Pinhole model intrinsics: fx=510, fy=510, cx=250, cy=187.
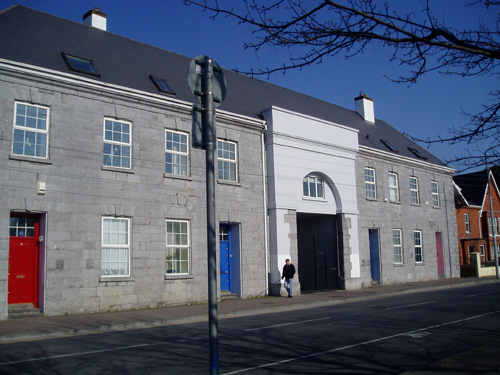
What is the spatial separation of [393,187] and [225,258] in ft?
45.4

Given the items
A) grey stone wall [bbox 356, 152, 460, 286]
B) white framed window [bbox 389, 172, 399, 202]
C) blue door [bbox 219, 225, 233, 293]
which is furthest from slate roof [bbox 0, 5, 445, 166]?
white framed window [bbox 389, 172, 399, 202]

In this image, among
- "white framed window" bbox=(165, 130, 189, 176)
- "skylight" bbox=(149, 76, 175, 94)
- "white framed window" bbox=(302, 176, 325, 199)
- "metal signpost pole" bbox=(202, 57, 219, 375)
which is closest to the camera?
"metal signpost pole" bbox=(202, 57, 219, 375)

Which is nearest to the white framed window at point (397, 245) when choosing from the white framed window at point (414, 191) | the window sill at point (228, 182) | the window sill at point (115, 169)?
the white framed window at point (414, 191)

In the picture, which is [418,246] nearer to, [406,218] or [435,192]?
[406,218]

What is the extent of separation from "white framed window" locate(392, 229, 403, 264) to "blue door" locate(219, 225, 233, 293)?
12.5m

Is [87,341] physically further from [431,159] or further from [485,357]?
[431,159]

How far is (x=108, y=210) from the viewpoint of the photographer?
55.8 feet

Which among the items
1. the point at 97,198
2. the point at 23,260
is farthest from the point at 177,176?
the point at 23,260

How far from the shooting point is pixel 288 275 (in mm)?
21016

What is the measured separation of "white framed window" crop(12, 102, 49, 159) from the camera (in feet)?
50.2

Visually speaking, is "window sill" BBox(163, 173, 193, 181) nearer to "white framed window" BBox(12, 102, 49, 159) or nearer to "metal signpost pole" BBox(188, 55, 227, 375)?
"white framed window" BBox(12, 102, 49, 159)

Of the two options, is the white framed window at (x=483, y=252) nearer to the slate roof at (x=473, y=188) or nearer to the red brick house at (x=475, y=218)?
the red brick house at (x=475, y=218)

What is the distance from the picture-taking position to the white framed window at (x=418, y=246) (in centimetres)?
3158

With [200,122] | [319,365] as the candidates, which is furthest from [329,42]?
[319,365]
